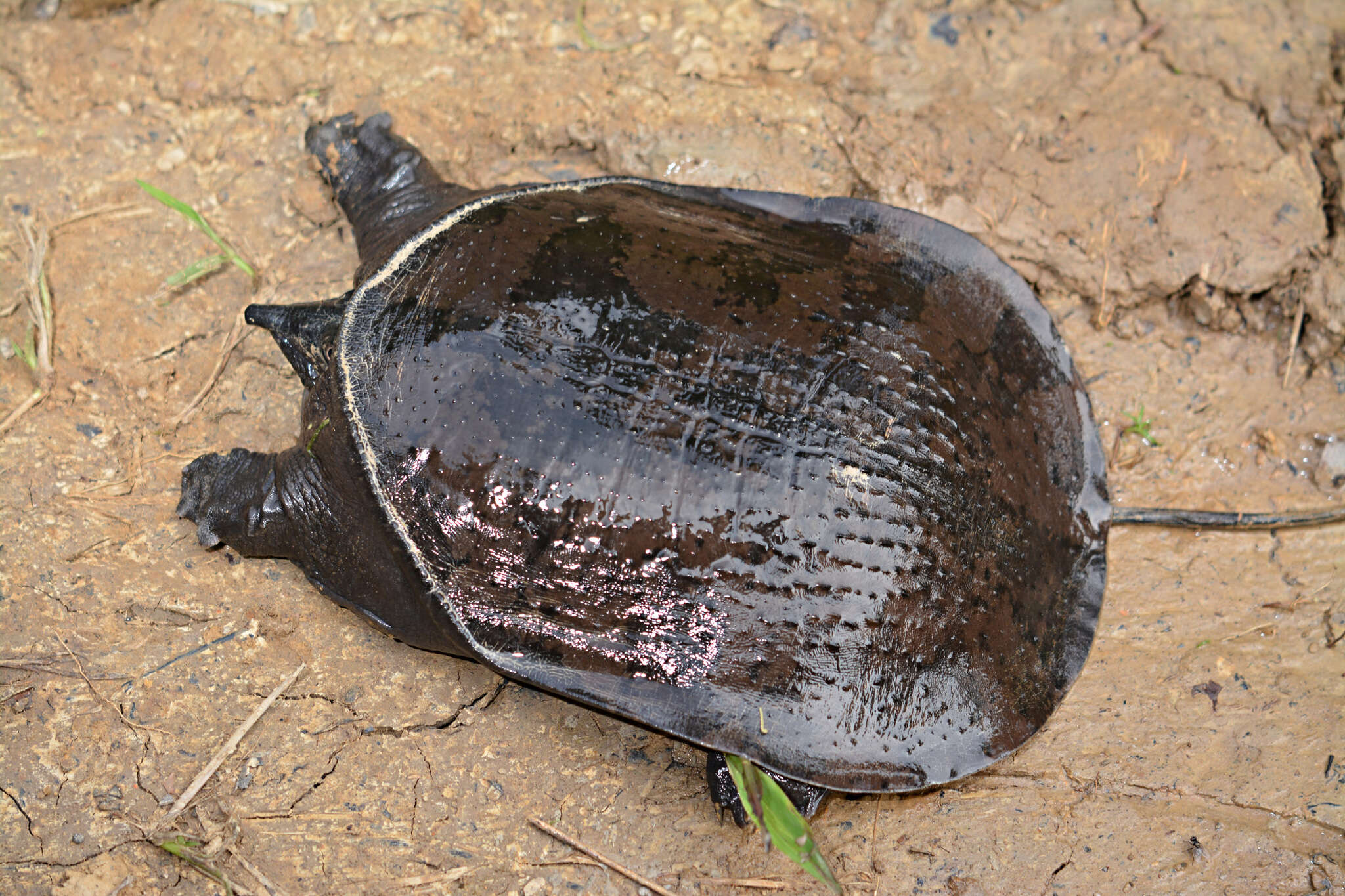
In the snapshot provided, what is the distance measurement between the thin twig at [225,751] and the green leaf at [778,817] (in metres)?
1.41

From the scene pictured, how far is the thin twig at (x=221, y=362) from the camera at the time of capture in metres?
3.23

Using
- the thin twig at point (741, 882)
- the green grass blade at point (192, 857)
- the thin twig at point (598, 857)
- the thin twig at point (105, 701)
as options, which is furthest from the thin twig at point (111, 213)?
the thin twig at point (741, 882)

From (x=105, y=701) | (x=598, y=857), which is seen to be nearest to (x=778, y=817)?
(x=598, y=857)

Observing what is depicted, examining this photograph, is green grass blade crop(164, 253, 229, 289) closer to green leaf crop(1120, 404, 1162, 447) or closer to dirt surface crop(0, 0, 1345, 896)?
dirt surface crop(0, 0, 1345, 896)

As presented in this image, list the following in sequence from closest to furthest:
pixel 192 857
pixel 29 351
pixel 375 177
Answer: pixel 192 857
pixel 29 351
pixel 375 177

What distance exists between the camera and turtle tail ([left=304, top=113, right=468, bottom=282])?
3334 millimetres

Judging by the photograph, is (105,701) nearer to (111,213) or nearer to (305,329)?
(305,329)

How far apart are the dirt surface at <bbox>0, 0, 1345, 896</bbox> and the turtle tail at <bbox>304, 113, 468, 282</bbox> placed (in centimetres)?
16

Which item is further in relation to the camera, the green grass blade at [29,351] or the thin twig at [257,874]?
the green grass blade at [29,351]

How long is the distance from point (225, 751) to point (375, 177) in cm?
214

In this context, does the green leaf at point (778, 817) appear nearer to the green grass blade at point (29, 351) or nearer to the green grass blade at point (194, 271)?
the green grass blade at point (194, 271)

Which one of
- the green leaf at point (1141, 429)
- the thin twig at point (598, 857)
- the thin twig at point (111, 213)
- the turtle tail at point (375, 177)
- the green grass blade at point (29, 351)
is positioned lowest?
the thin twig at point (598, 857)

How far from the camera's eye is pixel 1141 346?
3.59 metres

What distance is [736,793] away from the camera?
8.71 feet
